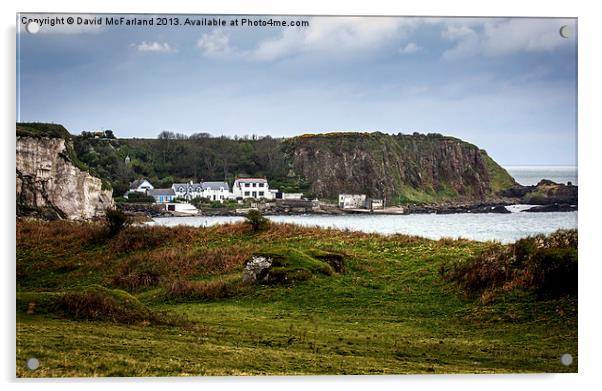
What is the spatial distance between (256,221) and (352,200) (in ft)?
5.46

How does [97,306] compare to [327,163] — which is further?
[327,163]

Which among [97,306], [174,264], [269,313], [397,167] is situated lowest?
[269,313]

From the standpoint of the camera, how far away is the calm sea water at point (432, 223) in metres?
12.2

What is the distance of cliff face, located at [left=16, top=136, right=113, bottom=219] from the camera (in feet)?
36.7

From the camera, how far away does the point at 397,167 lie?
483 inches

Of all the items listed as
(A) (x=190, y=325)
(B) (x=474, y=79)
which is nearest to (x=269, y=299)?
(A) (x=190, y=325)

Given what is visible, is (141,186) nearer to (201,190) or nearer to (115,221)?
(115,221)

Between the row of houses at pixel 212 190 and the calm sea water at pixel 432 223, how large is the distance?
40cm

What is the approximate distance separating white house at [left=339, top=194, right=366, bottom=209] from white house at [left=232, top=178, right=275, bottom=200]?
119 centimetres

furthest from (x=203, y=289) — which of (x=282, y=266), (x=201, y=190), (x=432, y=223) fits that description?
(x=432, y=223)

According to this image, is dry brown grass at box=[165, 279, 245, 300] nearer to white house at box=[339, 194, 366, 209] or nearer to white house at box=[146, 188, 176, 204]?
white house at box=[146, 188, 176, 204]

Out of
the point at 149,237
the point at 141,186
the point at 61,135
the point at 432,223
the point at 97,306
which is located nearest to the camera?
the point at 97,306

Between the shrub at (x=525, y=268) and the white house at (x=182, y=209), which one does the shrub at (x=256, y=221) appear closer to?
the white house at (x=182, y=209)
